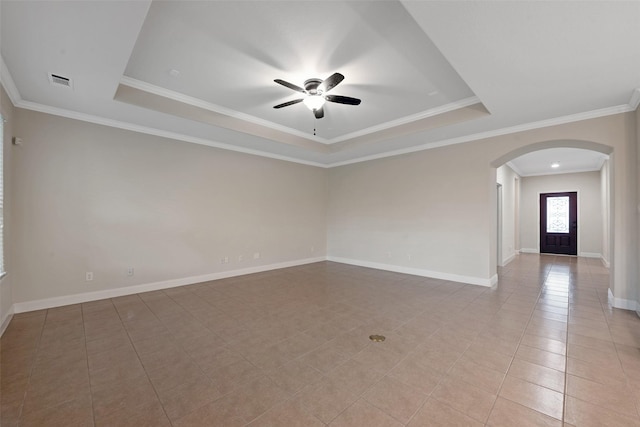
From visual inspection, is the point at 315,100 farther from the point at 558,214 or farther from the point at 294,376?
the point at 558,214

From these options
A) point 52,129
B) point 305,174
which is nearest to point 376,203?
point 305,174

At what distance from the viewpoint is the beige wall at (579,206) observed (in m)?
8.30

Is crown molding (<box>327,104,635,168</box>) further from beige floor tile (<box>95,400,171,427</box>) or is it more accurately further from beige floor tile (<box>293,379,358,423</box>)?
beige floor tile (<box>95,400,171,427</box>)

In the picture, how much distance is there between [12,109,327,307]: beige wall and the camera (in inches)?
141

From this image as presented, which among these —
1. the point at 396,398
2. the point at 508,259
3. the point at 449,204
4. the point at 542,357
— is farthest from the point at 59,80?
the point at 508,259

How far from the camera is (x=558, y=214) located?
9055 mm

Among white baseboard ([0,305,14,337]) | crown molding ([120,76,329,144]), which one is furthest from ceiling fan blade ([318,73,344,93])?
Result: white baseboard ([0,305,14,337])

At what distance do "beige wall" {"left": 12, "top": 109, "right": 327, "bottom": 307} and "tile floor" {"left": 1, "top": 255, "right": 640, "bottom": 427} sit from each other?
2.00 feet

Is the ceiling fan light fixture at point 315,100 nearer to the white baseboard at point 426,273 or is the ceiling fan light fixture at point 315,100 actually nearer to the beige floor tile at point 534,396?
the beige floor tile at point 534,396

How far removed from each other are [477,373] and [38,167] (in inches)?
224

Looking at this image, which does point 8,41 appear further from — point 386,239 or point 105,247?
point 386,239

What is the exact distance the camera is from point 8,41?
2262 millimetres

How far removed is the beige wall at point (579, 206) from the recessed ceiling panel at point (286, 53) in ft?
25.6

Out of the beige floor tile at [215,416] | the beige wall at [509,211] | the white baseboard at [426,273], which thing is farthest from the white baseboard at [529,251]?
the beige floor tile at [215,416]
